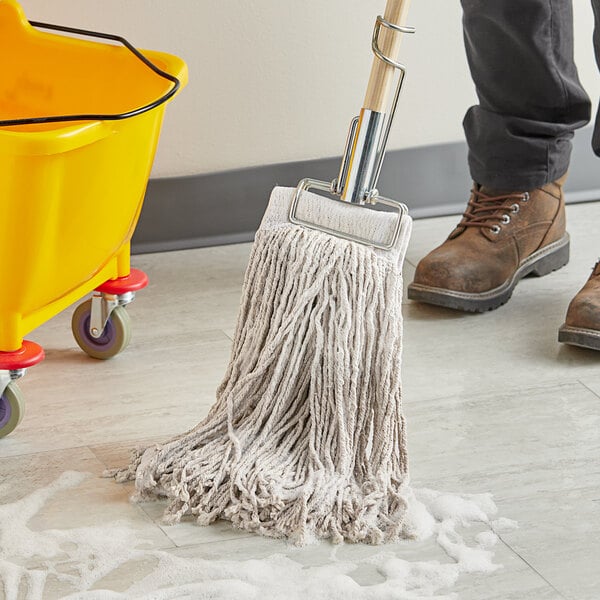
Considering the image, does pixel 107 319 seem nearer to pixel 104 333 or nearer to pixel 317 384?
pixel 104 333

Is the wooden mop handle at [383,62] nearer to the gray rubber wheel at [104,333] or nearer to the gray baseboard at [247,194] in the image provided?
the gray rubber wheel at [104,333]

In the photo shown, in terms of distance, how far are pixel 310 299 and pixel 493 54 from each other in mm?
701

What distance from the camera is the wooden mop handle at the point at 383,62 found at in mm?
1061

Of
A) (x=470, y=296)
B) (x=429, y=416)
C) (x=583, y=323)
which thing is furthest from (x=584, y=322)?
(x=429, y=416)

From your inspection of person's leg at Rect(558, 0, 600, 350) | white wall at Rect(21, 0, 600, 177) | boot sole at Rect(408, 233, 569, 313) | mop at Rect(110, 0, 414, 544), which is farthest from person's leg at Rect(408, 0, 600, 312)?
mop at Rect(110, 0, 414, 544)

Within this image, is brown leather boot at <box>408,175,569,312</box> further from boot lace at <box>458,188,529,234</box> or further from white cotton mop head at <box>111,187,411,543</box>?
white cotton mop head at <box>111,187,411,543</box>

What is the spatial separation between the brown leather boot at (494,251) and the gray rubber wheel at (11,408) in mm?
621

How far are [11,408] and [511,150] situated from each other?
826mm

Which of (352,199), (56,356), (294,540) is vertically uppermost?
(352,199)

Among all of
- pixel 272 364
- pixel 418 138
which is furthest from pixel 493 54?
pixel 272 364

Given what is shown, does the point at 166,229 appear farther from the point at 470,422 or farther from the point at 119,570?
the point at 119,570

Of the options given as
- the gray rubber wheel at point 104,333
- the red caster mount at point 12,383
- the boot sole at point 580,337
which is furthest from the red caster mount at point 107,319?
the boot sole at point 580,337

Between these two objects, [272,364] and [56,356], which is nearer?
A: [272,364]

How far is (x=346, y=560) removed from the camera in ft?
3.19
